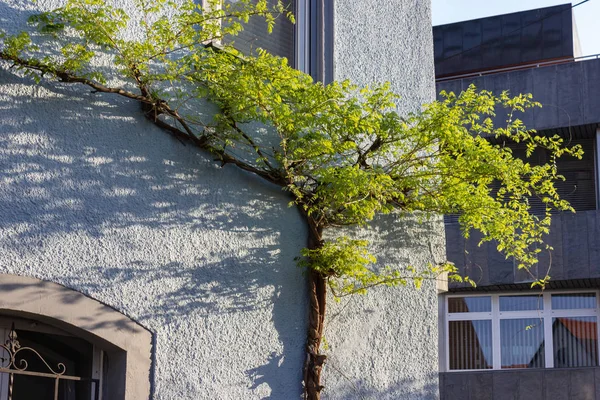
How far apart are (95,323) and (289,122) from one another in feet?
6.58

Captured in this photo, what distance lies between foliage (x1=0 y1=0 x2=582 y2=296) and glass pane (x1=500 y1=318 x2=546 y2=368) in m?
10.2

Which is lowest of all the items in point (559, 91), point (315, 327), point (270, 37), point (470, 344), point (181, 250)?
point (470, 344)

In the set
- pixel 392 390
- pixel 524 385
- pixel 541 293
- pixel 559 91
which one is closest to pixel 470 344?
pixel 524 385

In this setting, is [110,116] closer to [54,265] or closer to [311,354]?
[54,265]

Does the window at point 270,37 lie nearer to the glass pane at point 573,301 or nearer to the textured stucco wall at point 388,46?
the textured stucco wall at point 388,46

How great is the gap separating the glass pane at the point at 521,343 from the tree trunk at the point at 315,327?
1117 cm

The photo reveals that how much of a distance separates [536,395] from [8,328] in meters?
13.2

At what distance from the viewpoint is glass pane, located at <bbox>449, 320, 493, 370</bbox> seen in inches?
731

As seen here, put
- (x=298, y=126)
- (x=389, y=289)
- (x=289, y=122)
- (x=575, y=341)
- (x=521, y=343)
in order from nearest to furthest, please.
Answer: (x=289, y=122)
(x=298, y=126)
(x=389, y=289)
(x=575, y=341)
(x=521, y=343)

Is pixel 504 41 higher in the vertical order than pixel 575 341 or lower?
higher

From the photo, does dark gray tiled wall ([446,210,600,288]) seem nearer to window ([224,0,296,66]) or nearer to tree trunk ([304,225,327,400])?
window ([224,0,296,66])

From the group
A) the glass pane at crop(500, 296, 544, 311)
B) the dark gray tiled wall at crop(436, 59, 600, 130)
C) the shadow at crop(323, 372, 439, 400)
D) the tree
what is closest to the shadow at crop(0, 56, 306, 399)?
the tree

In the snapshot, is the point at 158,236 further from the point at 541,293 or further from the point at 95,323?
the point at 541,293

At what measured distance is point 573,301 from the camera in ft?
59.4
